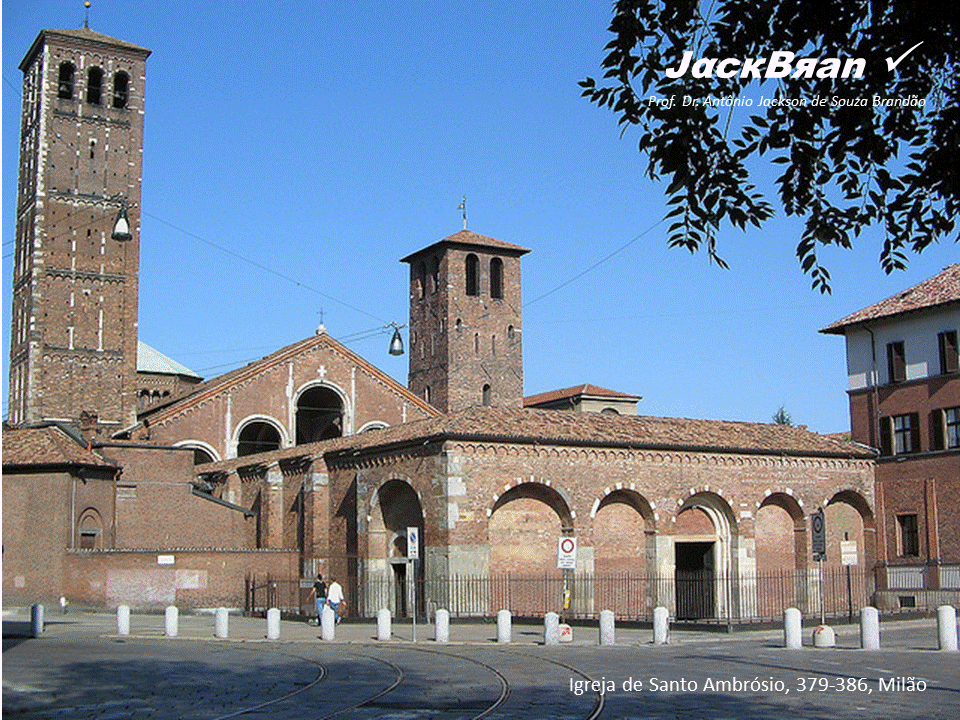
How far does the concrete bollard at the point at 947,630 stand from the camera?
19.5 metres

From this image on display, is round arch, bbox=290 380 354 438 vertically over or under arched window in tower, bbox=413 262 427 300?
under

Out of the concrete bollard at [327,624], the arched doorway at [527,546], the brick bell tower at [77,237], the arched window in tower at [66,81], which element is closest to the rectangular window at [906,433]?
the arched doorway at [527,546]

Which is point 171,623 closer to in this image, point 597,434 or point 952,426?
point 597,434

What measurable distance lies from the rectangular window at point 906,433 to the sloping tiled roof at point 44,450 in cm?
2447

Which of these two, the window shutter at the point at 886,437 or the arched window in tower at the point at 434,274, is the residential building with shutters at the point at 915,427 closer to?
the window shutter at the point at 886,437

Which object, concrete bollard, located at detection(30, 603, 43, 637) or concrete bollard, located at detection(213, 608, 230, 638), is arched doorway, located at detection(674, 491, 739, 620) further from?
concrete bollard, located at detection(30, 603, 43, 637)

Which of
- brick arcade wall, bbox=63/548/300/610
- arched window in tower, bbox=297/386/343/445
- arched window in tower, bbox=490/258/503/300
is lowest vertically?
brick arcade wall, bbox=63/548/300/610

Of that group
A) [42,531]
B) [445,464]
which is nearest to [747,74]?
[445,464]

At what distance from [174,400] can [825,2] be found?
42059mm

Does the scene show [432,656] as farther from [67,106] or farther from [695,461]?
[67,106]

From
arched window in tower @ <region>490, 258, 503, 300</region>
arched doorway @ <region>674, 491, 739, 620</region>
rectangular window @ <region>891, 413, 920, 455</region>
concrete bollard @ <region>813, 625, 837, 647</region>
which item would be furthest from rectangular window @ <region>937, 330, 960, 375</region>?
arched window in tower @ <region>490, 258, 503, 300</region>

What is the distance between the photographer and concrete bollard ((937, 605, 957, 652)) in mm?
19484

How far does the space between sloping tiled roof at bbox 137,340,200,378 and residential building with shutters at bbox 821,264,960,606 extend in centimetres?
4161

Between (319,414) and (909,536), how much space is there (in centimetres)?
2504
